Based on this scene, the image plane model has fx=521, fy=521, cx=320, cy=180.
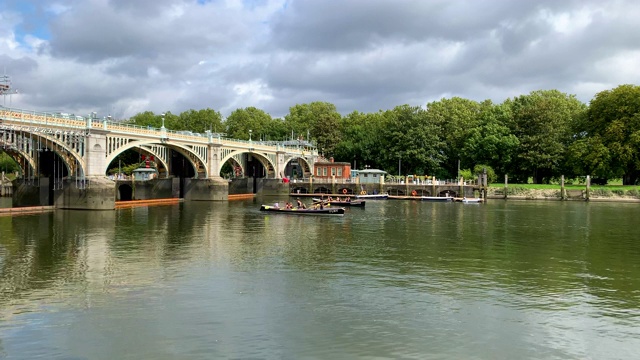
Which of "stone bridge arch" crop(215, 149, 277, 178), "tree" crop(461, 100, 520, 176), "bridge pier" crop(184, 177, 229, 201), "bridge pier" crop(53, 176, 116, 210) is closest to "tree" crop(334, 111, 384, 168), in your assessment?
"tree" crop(461, 100, 520, 176)

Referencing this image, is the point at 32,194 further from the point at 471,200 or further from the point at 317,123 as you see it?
the point at 317,123

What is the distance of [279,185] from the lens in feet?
355

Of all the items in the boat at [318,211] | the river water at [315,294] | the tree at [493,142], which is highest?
the tree at [493,142]

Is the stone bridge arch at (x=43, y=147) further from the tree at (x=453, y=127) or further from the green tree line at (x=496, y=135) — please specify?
the tree at (x=453, y=127)

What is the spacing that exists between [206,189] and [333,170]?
3809 cm

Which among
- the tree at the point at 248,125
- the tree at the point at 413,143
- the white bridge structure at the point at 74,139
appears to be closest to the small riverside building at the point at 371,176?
the tree at the point at 413,143

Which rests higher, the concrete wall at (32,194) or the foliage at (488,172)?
the foliage at (488,172)

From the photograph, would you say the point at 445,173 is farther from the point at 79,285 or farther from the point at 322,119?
the point at 79,285

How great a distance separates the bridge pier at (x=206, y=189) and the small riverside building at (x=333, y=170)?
31.4 m

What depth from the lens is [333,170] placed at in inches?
4528

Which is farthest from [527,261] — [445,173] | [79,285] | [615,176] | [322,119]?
[322,119]

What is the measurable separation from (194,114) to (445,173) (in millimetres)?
73515

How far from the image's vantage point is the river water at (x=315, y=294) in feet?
57.1

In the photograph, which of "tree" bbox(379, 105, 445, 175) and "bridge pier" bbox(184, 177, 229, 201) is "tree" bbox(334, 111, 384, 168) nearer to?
"tree" bbox(379, 105, 445, 175)
